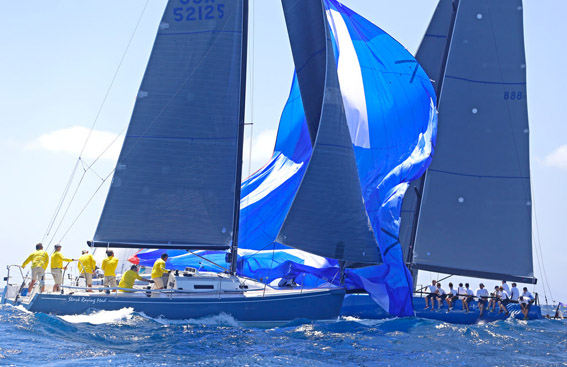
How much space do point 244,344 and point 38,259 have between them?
21.8 feet

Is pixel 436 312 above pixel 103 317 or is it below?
above

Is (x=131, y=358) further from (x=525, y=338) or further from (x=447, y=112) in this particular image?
(x=447, y=112)

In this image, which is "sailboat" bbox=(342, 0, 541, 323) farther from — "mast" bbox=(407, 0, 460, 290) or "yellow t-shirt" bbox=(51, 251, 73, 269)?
"yellow t-shirt" bbox=(51, 251, 73, 269)

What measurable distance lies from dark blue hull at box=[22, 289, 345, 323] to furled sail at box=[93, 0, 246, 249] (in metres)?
1.82

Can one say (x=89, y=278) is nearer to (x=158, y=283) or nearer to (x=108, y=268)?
(x=108, y=268)

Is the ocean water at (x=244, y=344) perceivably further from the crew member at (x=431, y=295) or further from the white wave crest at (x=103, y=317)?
the crew member at (x=431, y=295)

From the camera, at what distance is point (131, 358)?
46.4ft

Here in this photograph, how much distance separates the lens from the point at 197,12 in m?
21.0

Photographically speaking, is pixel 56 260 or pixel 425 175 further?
pixel 425 175

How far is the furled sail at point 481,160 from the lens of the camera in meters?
25.0

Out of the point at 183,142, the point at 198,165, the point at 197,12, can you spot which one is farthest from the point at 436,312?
the point at 197,12

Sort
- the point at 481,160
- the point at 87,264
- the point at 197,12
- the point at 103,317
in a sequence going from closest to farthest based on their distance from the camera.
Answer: the point at 103,317 < the point at 87,264 < the point at 197,12 < the point at 481,160

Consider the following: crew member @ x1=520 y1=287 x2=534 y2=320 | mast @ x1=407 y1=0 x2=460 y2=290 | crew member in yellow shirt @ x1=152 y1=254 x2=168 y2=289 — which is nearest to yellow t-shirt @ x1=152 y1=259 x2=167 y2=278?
crew member in yellow shirt @ x1=152 y1=254 x2=168 y2=289

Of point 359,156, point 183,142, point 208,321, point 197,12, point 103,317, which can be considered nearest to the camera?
point 103,317
